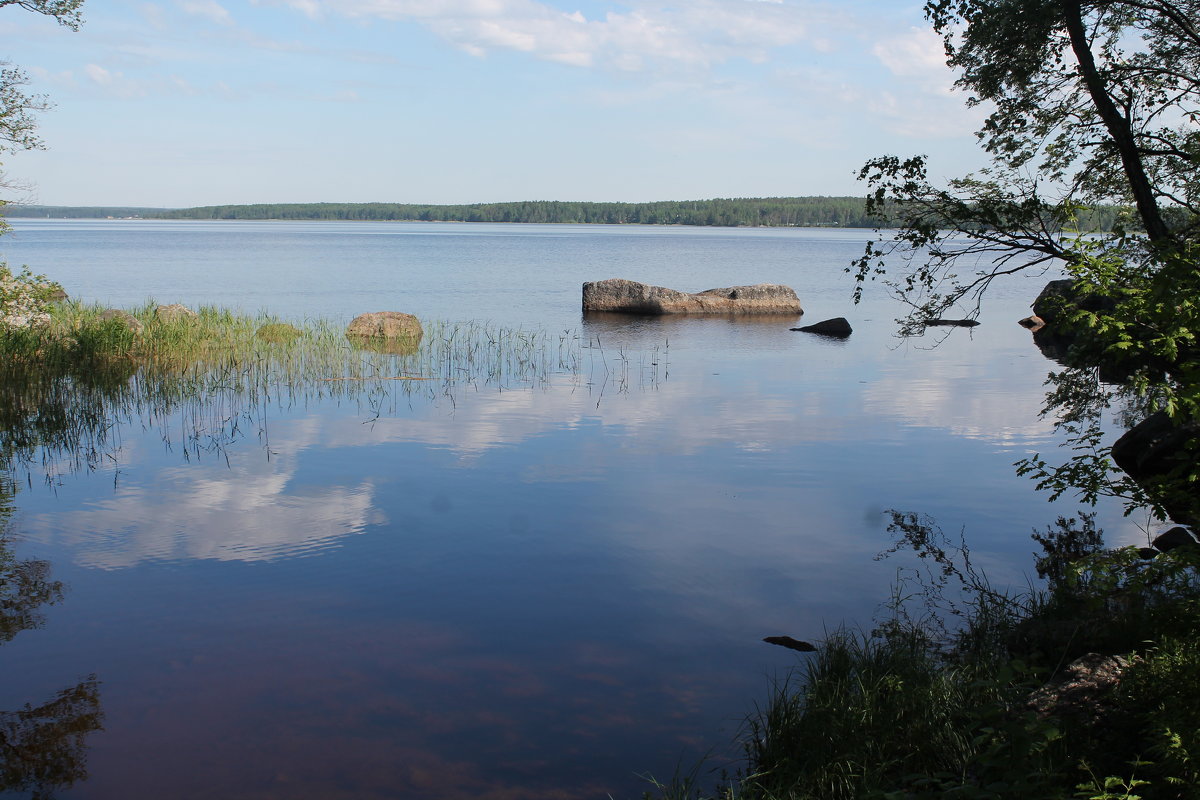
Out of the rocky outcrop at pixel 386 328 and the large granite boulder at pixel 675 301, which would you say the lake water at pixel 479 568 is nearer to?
the rocky outcrop at pixel 386 328

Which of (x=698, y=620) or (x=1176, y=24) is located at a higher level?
(x=1176, y=24)

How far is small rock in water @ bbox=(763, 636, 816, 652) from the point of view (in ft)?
22.5

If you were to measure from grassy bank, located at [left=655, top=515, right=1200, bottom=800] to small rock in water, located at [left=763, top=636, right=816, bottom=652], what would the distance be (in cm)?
17

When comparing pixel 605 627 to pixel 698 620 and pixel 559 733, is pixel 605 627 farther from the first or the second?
pixel 559 733

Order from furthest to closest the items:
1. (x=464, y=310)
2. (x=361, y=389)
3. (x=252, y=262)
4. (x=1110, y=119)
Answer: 1. (x=252, y=262)
2. (x=464, y=310)
3. (x=361, y=389)
4. (x=1110, y=119)

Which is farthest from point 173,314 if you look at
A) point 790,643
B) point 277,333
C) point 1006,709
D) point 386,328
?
point 1006,709

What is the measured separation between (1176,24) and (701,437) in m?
8.20

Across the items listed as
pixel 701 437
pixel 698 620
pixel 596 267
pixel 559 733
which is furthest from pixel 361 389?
pixel 596 267

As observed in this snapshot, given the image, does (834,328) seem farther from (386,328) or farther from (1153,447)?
(1153,447)

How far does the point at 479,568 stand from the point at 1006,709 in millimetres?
4702

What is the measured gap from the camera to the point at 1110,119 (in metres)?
11.7

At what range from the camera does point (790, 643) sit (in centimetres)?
691

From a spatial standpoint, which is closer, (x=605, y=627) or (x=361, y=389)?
(x=605, y=627)

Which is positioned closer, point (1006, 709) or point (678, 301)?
point (1006, 709)
